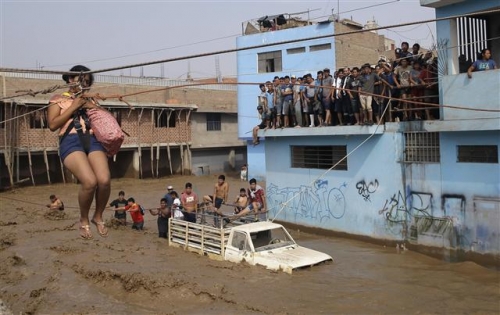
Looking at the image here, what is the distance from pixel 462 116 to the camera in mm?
12438

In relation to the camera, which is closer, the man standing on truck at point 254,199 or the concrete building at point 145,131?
the man standing on truck at point 254,199

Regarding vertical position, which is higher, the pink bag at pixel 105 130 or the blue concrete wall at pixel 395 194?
the pink bag at pixel 105 130

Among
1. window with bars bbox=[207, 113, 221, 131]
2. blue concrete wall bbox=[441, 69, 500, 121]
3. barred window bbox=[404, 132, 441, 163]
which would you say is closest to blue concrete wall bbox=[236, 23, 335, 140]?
window with bars bbox=[207, 113, 221, 131]

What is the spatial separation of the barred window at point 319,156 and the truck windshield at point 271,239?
431 cm

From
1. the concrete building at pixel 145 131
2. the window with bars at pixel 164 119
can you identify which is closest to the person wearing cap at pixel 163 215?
the concrete building at pixel 145 131

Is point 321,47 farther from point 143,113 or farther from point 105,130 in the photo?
point 105,130

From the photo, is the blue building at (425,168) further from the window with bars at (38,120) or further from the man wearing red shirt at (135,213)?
the window with bars at (38,120)

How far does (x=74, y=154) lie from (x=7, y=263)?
37.9ft

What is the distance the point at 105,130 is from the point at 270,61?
24.8m

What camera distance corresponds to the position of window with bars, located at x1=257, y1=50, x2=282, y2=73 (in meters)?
28.9

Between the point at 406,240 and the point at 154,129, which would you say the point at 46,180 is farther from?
the point at 406,240

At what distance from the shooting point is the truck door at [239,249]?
480 inches

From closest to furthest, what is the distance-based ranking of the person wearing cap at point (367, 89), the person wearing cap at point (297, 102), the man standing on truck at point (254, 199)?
the person wearing cap at point (367, 89), the man standing on truck at point (254, 199), the person wearing cap at point (297, 102)

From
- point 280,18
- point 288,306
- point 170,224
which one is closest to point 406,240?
point 288,306
